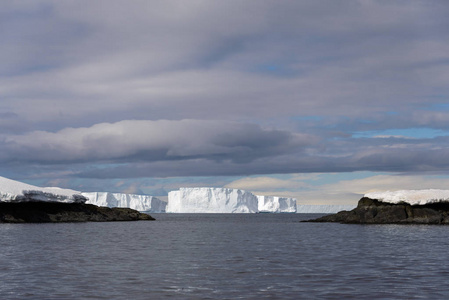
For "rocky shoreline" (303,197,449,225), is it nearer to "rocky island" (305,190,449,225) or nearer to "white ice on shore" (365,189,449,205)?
"rocky island" (305,190,449,225)

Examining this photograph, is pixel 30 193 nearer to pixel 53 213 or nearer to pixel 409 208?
pixel 53 213

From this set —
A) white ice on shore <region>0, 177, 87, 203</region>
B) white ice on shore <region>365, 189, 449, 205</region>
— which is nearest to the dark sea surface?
white ice on shore <region>0, 177, 87, 203</region>

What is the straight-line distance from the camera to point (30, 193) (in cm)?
7394

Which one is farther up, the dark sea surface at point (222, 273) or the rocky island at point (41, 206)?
the rocky island at point (41, 206)

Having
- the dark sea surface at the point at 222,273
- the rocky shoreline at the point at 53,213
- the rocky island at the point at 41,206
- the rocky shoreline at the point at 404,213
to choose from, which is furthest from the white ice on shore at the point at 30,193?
the rocky shoreline at the point at 404,213

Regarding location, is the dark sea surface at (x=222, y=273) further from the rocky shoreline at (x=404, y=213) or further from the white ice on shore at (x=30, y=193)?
the rocky shoreline at (x=404, y=213)

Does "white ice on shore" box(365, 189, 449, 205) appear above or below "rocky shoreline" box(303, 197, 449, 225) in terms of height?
above

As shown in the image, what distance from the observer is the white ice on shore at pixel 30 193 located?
71.0 m

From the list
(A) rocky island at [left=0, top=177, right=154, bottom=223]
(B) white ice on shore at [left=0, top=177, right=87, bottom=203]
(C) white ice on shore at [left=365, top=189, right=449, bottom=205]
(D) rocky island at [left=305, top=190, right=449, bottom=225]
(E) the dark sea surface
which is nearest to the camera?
(E) the dark sea surface

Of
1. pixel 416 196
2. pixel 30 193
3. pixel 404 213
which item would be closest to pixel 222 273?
pixel 30 193

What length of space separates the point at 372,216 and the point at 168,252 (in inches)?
2099

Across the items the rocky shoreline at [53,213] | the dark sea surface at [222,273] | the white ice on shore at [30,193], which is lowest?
the dark sea surface at [222,273]

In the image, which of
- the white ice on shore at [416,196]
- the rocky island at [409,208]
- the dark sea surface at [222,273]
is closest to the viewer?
the dark sea surface at [222,273]

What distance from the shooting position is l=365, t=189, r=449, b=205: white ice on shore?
7431cm
